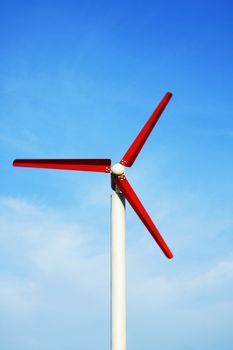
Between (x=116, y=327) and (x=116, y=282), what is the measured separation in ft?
6.06

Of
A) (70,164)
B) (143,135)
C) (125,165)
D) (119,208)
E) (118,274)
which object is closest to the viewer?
(118,274)

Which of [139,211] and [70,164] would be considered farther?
[70,164]

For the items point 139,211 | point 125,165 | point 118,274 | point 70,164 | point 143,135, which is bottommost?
point 118,274

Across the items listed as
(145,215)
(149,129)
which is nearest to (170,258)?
(145,215)

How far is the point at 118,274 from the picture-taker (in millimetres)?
20312

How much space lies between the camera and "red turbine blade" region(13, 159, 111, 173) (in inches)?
874

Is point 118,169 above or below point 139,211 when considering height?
above

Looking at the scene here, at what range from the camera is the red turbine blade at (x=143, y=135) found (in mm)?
22812

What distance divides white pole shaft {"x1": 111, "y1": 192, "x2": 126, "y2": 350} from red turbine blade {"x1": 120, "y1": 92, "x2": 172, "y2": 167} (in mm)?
2019

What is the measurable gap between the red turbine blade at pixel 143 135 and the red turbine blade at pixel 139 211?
4.84ft

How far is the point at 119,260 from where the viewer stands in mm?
20453

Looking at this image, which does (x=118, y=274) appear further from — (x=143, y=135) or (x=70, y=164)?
(x=143, y=135)

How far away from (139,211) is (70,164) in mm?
4218

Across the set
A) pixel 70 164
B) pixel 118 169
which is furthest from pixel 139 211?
pixel 70 164
